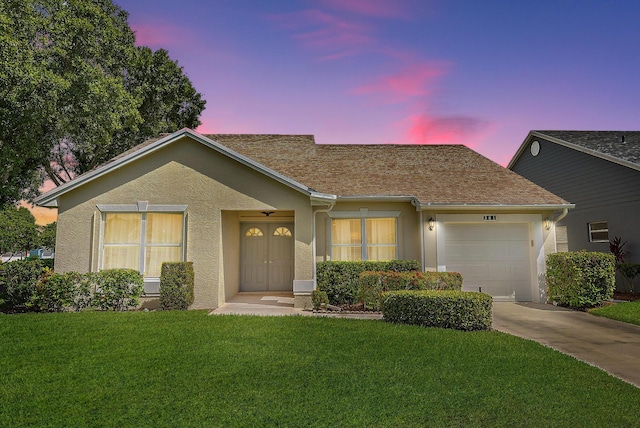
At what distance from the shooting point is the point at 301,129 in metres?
18.6

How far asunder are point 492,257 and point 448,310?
224 inches

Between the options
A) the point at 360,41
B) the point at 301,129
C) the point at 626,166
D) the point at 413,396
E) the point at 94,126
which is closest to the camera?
the point at 413,396

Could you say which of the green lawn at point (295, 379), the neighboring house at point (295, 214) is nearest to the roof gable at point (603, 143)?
the neighboring house at point (295, 214)

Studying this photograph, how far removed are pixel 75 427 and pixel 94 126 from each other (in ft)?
54.1

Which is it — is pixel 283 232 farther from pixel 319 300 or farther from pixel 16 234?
pixel 16 234

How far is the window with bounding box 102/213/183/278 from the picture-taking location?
10797 millimetres

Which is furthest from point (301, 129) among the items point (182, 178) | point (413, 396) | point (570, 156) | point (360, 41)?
point (413, 396)

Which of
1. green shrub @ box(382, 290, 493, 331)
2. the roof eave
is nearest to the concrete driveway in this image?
green shrub @ box(382, 290, 493, 331)

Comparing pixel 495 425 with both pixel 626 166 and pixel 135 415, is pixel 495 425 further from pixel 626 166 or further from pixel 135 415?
pixel 626 166

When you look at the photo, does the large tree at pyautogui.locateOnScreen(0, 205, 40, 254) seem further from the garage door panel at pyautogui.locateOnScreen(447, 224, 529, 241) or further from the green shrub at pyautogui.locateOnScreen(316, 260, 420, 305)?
the garage door panel at pyautogui.locateOnScreen(447, 224, 529, 241)

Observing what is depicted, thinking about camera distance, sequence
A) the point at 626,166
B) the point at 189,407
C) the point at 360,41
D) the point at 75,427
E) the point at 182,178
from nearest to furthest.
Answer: the point at 75,427 < the point at 189,407 < the point at 182,178 < the point at 360,41 < the point at 626,166

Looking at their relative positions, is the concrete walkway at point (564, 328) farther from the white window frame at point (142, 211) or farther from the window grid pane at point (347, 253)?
the white window frame at point (142, 211)

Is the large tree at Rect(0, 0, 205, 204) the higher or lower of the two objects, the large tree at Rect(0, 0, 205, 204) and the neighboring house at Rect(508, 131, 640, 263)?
the higher

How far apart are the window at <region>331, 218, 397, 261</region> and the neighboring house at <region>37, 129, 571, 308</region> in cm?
3
